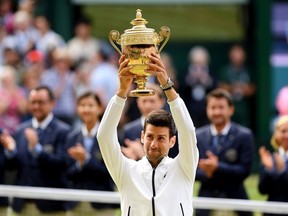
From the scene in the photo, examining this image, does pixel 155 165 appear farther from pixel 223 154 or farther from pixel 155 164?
pixel 223 154

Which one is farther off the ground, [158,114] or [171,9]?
[171,9]

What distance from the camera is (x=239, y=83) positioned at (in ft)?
59.6

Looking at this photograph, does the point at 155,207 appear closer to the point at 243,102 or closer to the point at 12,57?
the point at 12,57

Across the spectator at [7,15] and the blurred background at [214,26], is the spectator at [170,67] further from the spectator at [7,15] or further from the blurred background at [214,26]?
the spectator at [7,15]

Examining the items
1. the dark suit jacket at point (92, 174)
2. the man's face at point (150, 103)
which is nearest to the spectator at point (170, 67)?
the man's face at point (150, 103)

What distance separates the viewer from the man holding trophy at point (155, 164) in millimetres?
8117

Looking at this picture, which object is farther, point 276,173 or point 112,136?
point 276,173

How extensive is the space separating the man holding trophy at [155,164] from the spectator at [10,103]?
6.77 m

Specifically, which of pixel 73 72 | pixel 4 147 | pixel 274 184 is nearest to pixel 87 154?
pixel 4 147

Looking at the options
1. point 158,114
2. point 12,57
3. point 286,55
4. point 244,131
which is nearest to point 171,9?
point 286,55

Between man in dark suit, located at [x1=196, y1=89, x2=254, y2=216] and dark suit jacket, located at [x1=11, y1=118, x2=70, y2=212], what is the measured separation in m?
1.47

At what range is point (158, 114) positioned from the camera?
836 centimetres

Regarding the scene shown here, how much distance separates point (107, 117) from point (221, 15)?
1131 centimetres

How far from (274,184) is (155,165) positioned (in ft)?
9.27
